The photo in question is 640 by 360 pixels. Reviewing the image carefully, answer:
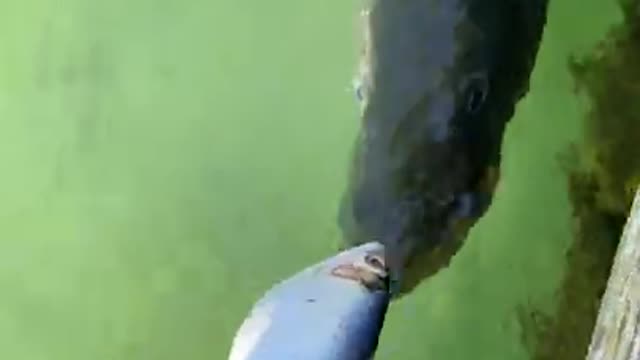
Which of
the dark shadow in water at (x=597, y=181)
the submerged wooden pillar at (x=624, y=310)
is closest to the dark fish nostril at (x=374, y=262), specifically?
the submerged wooden pillar at (x=624, y=310)

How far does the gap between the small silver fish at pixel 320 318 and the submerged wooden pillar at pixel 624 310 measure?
0.09m

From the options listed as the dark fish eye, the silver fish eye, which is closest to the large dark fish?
the dark fish eye

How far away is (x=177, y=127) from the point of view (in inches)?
37.7

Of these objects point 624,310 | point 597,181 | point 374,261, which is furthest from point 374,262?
point 597,181

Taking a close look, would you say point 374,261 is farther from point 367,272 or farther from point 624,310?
point 624,310

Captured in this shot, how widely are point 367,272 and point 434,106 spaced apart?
16cm

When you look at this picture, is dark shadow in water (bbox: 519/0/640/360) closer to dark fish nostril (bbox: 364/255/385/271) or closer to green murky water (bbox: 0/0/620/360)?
green murky water (bbox: 0/0/620/360)

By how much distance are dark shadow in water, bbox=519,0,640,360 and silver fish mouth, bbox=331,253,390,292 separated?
336 millimetres

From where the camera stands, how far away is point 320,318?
480mm

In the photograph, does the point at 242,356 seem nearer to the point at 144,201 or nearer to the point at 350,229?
the point at 350,229

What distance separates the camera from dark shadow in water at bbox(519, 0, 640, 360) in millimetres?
825

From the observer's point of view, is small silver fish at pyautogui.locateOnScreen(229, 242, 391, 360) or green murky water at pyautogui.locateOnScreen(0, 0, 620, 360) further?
green murky water at pyautogui.locateOnScreen(0, 0, 620, 360)

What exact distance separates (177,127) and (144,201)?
0.06 meters

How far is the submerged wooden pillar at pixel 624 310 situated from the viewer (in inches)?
16.0
